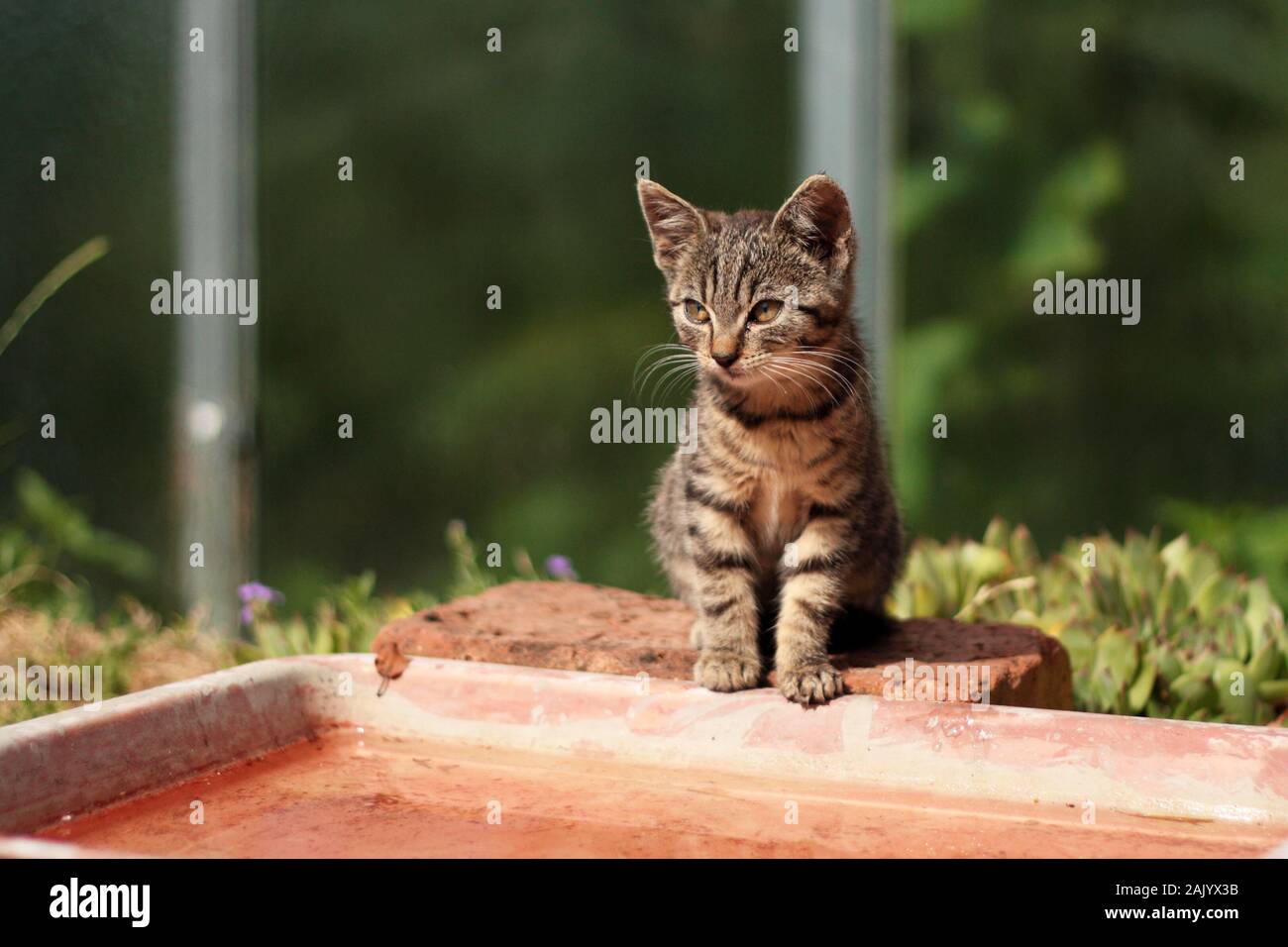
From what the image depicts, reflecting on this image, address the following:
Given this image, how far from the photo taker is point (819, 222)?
9.17ft

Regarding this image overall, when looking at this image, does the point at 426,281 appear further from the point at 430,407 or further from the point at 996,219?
the point at 996,219

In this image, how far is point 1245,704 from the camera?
3314 millimetres

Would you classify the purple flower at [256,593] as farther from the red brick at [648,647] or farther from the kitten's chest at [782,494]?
the kitten's chest at [782,494]

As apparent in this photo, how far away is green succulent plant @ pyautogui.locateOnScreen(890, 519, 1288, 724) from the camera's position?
3.35 metres

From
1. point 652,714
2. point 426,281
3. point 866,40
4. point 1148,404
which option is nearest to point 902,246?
point 866,40

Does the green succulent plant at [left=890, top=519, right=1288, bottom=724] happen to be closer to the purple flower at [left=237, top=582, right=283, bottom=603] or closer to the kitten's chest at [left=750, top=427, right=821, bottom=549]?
the kitten's chest at [left=750, top=427, right=821, bottom=549]

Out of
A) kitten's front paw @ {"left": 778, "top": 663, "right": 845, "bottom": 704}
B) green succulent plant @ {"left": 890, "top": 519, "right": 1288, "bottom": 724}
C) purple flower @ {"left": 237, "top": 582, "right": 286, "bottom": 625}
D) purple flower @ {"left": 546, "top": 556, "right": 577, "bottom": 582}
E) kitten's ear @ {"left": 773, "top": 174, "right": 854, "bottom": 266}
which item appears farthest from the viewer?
purple flower @ {"left": 546, "top": 556, "right": 577, "bottom": 582}

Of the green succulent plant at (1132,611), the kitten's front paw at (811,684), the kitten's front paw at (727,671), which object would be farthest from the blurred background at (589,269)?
the kitten's front paw at (811,684)

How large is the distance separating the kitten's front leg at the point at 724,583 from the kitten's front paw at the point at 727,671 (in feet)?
0.04

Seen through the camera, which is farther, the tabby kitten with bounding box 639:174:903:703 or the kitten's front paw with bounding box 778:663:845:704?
the tabby kitten with bounding box 639:174:903:703

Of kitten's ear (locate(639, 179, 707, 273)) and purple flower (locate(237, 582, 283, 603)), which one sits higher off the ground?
kitten's ear (locate(639, 179, 707, 273))

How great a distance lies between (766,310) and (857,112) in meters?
2.10

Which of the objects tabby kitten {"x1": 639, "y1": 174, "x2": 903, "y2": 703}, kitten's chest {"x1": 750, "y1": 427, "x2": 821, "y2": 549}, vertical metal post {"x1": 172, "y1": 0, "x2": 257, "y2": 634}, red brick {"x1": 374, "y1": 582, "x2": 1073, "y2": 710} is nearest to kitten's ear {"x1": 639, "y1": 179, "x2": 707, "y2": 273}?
tabby kitten {"x1": 639, "y1": 174, "x2": 903, "y2": 703}

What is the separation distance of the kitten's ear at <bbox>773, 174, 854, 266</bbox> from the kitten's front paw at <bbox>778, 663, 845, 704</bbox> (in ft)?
3.11
